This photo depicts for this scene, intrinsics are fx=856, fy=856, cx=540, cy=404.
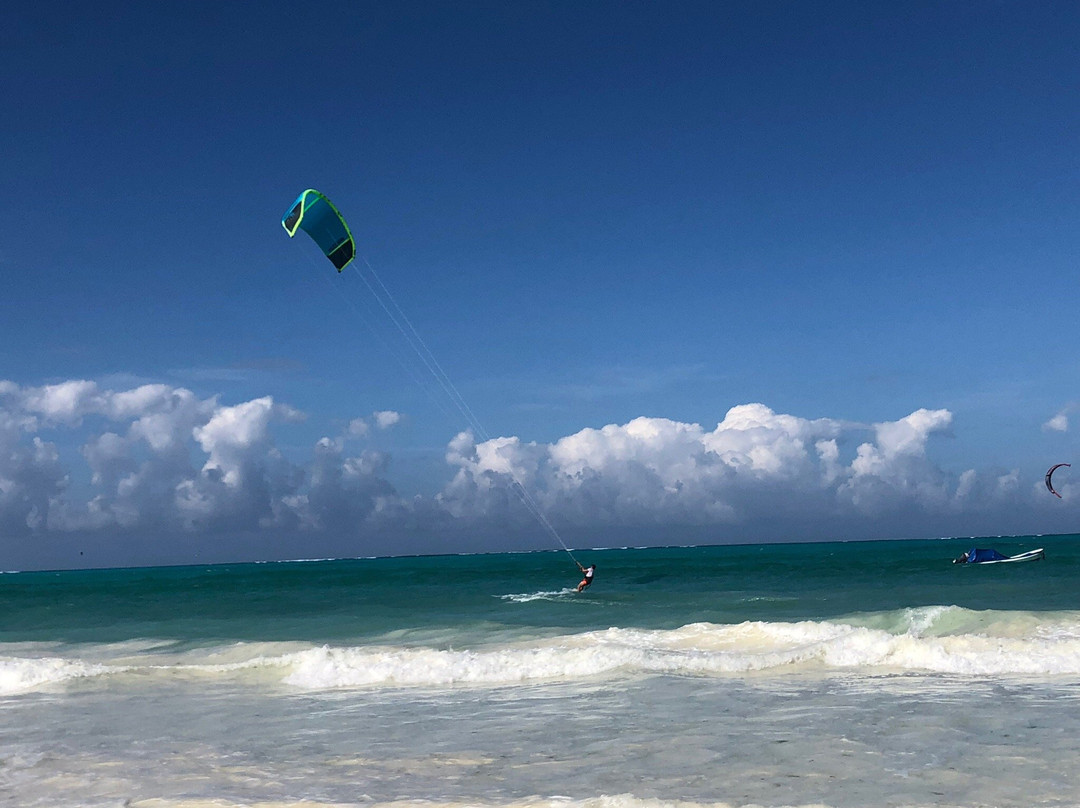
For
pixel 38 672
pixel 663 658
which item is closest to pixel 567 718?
pixel 663 658

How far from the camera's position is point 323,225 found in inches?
896

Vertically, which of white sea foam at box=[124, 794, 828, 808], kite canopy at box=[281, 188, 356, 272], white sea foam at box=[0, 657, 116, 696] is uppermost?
kite canopy at box=[281, 188, 356, 272]

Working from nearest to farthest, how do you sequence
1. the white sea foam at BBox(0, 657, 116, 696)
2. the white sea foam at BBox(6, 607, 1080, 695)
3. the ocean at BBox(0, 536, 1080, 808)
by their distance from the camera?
the ocean at BBox(0, 536, 1080, 808) → the white sea foam at BBox(6, 607, 1080, 695) → the white sea foam at BBox(0, 657, 116, 696)

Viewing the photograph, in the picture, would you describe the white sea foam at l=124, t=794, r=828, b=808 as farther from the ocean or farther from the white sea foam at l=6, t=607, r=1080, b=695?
the white sea foam at l=6, t=607, r=1080, b=695

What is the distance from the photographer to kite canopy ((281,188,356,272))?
21.7 m

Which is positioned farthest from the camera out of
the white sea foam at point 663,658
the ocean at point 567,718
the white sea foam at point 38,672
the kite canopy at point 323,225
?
the kite canopy at point 323,225

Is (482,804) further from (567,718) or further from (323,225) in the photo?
(323,225)

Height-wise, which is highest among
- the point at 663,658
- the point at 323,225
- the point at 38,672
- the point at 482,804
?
the point at 323,225

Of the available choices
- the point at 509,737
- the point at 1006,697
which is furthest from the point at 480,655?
the point at 1006,697

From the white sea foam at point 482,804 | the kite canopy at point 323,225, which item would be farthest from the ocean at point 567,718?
the kite canopy at point 323,225

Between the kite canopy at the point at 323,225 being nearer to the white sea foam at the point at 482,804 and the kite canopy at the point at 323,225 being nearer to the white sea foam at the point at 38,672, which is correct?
the white sea foam at the point at 38,672

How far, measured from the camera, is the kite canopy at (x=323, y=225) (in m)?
21.7

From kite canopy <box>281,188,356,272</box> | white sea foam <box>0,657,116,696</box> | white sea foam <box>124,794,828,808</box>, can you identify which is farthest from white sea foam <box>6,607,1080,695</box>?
kite canopy <box>281,188,356,272</box>

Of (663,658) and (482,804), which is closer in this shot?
(482,804)
